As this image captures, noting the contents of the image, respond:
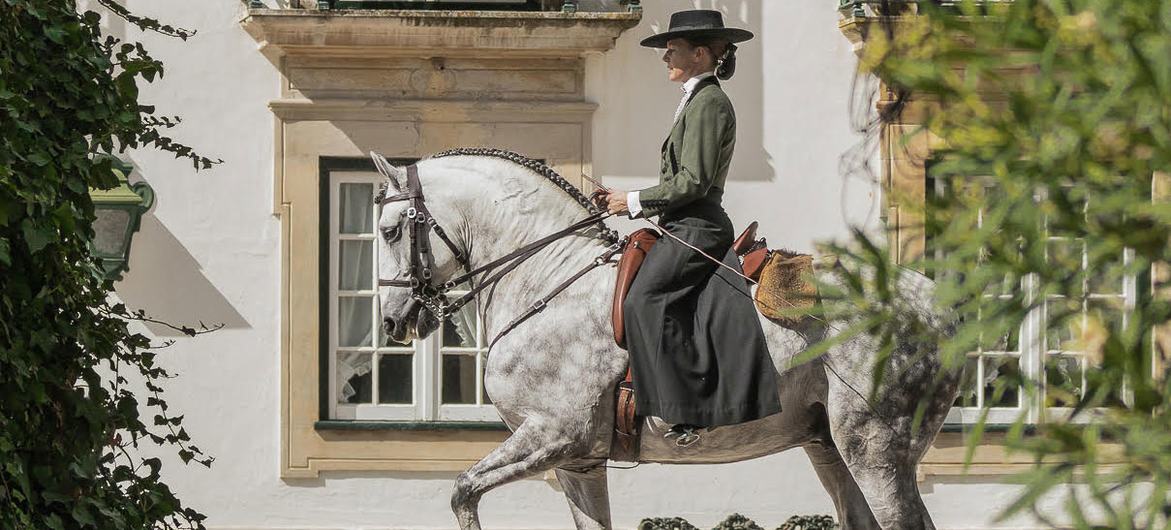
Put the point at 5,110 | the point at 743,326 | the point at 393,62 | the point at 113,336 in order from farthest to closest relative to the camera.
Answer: the point at 393,62
the point at 743,326
the point at 113,336
the point at 5,110

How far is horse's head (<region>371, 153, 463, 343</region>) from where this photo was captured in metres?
6.80

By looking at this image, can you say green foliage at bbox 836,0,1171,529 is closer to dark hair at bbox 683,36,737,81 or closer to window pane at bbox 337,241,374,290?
dark hair at bbox 683,36,737,81

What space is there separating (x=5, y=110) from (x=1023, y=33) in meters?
3.25

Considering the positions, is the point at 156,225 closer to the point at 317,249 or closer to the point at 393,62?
the point at 317,249

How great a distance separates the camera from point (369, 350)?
11445 millimetres

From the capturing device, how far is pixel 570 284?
6.77 metres

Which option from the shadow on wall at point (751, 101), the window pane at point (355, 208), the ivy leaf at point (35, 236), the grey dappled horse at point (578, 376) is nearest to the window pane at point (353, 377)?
the window pane at point (355, 208)

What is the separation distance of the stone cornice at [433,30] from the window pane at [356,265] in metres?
1.27

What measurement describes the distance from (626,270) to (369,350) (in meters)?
5.15

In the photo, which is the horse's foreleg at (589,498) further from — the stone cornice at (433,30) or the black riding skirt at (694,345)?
the stone cornice at (433,30)

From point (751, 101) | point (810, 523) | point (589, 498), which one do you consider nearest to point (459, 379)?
point (810, 523)

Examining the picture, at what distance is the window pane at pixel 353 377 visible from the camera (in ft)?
37.7

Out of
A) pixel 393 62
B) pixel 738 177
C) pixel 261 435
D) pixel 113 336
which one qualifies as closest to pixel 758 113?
pixel 738 177

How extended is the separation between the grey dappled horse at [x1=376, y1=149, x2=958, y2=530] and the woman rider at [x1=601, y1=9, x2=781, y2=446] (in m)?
0.14
